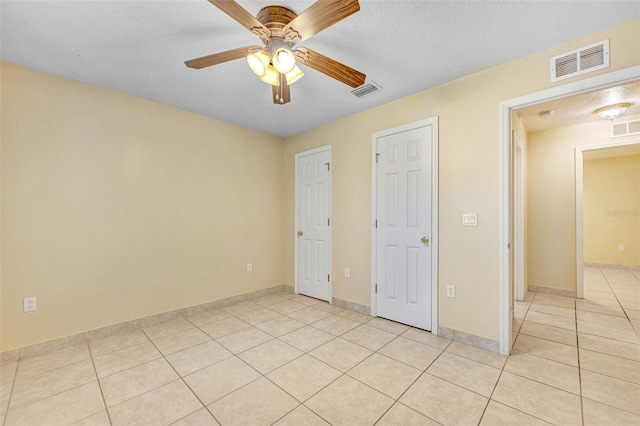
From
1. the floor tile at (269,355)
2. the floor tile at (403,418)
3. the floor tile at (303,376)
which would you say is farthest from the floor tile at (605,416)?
the floor tile at (269,355)

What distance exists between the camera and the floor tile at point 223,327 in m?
2.73

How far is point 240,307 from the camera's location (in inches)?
139

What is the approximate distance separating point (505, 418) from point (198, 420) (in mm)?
1818

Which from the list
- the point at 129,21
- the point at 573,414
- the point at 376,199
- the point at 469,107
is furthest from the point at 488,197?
the point at 129,21

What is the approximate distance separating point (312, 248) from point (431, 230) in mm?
1835

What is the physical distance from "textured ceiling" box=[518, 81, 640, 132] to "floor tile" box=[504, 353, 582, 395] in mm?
2207

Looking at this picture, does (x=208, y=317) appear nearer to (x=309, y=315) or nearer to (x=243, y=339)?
(x=243, y=339)

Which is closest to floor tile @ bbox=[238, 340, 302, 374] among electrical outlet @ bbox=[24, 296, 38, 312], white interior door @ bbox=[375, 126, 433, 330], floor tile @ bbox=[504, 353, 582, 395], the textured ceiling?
white interior door @ bbox=[375, 126, 433, 330]

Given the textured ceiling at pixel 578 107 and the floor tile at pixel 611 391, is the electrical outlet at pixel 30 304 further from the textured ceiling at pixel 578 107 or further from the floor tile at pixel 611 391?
the textured ceiling at pixel 578 107

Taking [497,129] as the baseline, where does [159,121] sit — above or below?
above

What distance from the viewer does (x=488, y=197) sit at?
2.38 meters

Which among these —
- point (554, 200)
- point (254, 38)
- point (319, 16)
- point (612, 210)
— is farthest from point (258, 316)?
point (612, 210)

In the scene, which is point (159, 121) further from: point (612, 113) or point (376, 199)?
point (612, 113)

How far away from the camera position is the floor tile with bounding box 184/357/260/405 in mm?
1780
